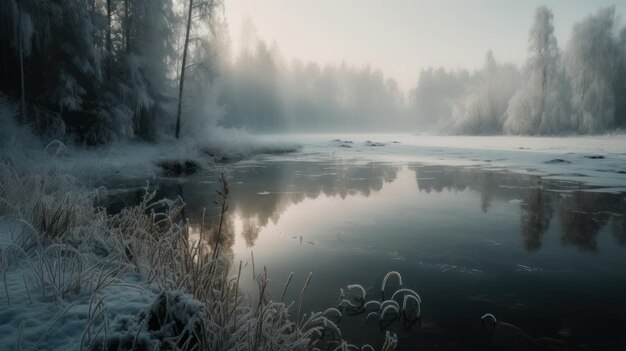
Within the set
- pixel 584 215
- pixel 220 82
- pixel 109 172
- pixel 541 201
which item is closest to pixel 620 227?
pixel 584 215

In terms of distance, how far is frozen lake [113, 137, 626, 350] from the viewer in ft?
12.5

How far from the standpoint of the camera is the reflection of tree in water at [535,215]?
647 cm

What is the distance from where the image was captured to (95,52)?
1520 cm

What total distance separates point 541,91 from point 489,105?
786 cm

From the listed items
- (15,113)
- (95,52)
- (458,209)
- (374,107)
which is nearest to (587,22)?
(458,209)

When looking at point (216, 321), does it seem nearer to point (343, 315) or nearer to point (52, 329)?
point (52, 329)

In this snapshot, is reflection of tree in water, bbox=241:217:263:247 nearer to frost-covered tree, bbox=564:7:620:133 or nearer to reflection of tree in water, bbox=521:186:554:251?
reflection of tree in water, bbox=521:186:554:251

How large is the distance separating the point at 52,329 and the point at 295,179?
39.2 feet

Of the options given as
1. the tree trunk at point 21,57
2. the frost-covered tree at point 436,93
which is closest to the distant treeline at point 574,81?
the tree trunk at point 21,57

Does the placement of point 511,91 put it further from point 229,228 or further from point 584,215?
point 229,228

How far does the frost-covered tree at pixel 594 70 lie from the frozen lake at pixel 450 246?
28605 mm

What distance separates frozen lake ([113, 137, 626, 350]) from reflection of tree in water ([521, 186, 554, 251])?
2 centimetres

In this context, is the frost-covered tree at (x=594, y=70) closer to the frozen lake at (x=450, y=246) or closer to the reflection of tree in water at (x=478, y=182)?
the reflection of tree in water at (x=478, y=182)

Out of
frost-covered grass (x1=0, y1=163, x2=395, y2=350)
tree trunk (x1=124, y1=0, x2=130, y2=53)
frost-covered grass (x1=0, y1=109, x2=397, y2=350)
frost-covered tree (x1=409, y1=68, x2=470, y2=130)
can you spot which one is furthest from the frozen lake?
frost-covered tree (x1=409, y1=68, x2=470, y2=130)
